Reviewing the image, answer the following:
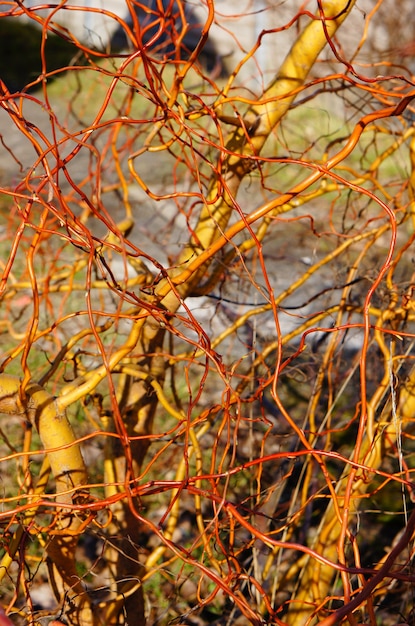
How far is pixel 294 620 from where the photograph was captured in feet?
6.11

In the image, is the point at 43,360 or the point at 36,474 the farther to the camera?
the point at 43,360

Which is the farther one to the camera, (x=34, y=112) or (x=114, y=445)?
(x=34, y=112)

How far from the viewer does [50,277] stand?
197 cm

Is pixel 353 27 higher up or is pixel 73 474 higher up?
pixel 353 27

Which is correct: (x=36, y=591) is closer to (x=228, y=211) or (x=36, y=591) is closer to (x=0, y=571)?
(x=0, y=571)

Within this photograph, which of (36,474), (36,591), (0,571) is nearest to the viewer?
(0,571)

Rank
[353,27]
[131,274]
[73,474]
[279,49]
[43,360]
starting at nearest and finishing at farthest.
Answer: [73,474]
[43,360]
[131,274]
[353,27]
[279,49]

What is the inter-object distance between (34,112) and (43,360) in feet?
15.8

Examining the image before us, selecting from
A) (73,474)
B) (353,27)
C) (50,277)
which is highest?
(353,27)

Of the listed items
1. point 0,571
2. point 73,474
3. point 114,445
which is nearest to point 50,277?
point 114,445

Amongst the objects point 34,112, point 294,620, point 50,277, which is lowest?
point 294,620

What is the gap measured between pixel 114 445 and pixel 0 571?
523 millimetres

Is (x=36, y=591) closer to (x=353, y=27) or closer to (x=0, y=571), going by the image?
(x=0, y=571)

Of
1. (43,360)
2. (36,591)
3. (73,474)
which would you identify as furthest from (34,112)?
(73,474)
